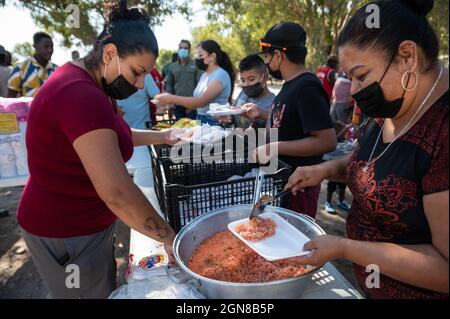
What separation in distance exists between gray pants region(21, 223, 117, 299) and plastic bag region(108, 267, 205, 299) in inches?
14.6

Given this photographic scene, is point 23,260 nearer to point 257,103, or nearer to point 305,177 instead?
point 257,103

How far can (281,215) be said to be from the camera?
61.7 inches

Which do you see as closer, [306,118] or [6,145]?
[306,118]

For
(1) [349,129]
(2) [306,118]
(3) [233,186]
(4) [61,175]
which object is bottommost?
(1) [349,129]

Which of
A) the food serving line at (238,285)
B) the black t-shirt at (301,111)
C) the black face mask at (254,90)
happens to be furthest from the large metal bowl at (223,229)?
the black face mask at (254,90)

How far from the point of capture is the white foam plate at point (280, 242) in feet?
4.08

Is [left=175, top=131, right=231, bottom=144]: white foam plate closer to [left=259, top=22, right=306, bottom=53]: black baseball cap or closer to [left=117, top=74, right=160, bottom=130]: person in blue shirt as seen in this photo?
[left=259, top=22, right=306, bottom=53]: black baseball cap

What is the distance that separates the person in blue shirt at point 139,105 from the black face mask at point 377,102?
2.91 metres

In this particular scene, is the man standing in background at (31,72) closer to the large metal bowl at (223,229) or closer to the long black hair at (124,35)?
the long black hair at (124,35)

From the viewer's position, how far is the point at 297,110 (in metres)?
1.96

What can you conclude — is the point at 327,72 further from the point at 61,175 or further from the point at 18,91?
the point at 61,175

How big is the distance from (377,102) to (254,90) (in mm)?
1873
